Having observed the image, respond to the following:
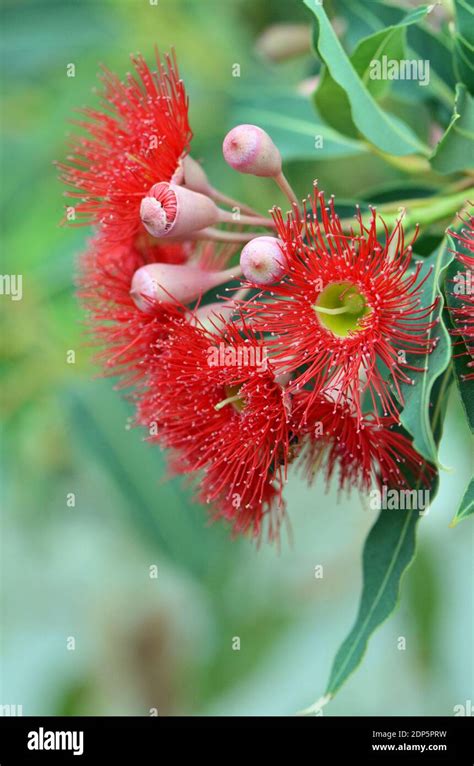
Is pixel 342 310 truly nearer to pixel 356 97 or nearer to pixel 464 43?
pixel 356 97

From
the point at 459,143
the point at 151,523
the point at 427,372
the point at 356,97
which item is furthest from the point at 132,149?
the point at 151,523

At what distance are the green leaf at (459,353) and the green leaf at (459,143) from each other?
24 centimetres

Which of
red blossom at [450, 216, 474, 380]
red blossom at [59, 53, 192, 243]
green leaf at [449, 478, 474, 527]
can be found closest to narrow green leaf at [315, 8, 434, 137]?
red blossom at [59, 53, 192, 243]

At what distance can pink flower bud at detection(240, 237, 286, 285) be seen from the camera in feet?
3.67

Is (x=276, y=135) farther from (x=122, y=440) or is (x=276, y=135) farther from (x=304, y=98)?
(x=122, y=440)

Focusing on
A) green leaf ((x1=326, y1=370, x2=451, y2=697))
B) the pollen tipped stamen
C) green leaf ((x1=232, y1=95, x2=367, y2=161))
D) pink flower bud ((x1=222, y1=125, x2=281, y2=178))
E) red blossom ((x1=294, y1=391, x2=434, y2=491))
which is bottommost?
green leaf ((x1=326, y1=370, x2=451, y2=697))

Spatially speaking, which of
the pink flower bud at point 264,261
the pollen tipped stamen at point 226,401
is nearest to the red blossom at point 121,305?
the pollen tipped stamen at point 226,401

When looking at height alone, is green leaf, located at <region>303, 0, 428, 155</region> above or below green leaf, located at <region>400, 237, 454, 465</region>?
above

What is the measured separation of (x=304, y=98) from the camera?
2016mm

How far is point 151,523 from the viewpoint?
8.22 feet

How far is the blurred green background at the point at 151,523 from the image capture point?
2.50 meters

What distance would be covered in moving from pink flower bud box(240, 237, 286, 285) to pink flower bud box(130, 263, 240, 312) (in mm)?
157

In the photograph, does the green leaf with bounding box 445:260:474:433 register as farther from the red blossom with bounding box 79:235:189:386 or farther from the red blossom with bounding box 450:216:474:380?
the red blossom with bounding box 79:235:189:386

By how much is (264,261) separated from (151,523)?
151 cm
